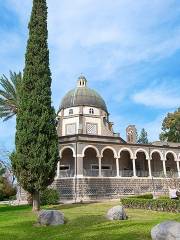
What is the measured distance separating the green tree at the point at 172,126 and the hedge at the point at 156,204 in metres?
37.8

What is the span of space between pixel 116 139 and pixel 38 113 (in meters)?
18.3

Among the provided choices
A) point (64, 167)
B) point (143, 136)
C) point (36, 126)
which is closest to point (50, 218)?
point (36, 126)

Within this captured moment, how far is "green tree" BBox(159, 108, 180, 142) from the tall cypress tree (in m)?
38.9

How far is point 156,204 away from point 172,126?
4046 centimetres

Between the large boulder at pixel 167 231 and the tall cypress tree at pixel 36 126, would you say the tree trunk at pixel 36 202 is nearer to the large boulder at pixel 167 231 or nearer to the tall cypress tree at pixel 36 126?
the tall cypress tree at pixel 36 126

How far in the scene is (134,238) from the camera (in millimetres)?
10133

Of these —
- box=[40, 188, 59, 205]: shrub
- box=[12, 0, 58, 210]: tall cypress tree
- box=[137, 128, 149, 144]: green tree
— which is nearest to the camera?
box=[12, 0, 58, 210]: tall cypress tree

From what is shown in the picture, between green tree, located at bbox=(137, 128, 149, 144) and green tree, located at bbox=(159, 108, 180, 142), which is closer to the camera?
green tree, located at bbox=(159, 108, 180, 142)

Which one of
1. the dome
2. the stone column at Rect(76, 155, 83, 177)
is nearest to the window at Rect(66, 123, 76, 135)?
the dome

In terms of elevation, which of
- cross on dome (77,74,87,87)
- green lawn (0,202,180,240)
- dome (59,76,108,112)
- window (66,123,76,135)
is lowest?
green lawn (0,202,180,240)

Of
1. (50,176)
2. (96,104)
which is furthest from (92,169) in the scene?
(50,176)

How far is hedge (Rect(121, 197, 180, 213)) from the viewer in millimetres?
18172

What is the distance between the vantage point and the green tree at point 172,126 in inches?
2251

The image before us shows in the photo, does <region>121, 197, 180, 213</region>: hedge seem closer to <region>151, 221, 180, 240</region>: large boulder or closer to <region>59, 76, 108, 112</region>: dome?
<region>151, 221, 180, 240</region>: large boulder
